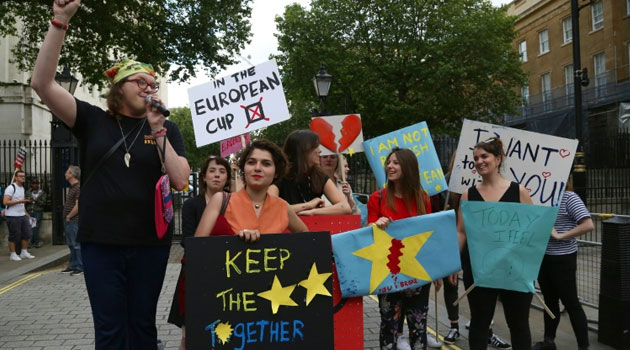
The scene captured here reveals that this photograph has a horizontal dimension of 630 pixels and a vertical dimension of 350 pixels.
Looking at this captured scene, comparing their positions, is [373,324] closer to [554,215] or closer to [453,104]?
[554,215]

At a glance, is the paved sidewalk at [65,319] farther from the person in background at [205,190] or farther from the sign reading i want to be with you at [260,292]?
the sign reading i want to be with you at [260,292]

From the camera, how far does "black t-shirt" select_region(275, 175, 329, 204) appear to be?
4.27 meters

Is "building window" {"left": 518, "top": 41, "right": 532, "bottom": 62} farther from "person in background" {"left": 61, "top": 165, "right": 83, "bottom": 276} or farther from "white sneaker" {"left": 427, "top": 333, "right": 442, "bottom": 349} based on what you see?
"white sneaker" {"left": 427, "top": 333, "right": 442, "bottom": 349}

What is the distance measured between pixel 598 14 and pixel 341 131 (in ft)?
93.1

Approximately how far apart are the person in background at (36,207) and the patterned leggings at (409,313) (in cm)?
1229

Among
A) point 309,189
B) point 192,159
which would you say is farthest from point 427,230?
point 192,159

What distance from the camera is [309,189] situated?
4281 millimetres

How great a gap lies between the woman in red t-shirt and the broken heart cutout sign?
6.90 ft

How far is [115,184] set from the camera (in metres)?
2.79

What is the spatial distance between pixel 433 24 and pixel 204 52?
44.9 feet

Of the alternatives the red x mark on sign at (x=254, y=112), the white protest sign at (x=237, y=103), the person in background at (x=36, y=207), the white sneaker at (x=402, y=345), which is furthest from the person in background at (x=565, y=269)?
the person in background at (x=36, y=207)

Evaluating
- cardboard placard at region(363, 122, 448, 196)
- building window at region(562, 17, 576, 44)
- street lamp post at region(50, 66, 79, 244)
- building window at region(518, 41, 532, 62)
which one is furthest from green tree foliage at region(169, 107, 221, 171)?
cardboard placard at region(363, 122, 448, 196)

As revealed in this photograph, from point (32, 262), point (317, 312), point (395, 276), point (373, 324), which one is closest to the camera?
point (317, 312)

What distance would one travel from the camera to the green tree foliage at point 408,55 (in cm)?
2634
